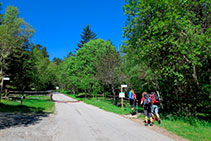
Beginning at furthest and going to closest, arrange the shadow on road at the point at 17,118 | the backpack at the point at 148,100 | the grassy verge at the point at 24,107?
the grassy verge at the point at 24,107 → the backpack at the point at 148,100 → the shadow on road at the point at 17,118

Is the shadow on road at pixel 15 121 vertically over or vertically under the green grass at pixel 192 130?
over

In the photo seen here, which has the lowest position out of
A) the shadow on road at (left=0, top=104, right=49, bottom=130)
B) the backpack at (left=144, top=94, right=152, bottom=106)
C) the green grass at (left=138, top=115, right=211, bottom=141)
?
the green grass at (left=138, top=115, right=211, bottom=141)

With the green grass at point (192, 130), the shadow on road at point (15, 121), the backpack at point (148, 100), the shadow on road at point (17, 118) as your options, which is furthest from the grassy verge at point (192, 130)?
the shadow on road at point (17, 118)

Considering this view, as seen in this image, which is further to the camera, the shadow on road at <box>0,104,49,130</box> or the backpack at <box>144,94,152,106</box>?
the backpack at <box>144,94,152,106</box>

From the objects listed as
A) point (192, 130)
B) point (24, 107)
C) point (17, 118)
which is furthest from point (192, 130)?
point (24, 107)

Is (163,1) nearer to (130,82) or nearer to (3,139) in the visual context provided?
(3,139)

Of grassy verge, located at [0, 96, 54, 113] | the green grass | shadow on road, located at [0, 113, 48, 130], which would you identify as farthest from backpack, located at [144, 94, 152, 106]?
grassy verge, located at [0, 96, 54, 113]

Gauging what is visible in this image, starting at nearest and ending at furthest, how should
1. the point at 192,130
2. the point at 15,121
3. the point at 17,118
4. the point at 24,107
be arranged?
the point at 192,130 → the point at 15,121 → the point at 17,118 → the point at 24,107

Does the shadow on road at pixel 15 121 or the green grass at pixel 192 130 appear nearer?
the green grass at pixel 192 130

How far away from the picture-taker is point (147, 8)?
A: 32.1 ft

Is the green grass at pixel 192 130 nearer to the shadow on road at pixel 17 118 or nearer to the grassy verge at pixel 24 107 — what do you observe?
the shadow on road at pixel 17 118

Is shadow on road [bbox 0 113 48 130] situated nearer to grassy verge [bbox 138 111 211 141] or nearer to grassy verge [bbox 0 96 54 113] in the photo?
grassy verge [bbox 0 96 54 113]

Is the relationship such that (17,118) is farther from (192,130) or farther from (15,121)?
(192,130)

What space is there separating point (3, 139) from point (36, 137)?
977 millimetres
